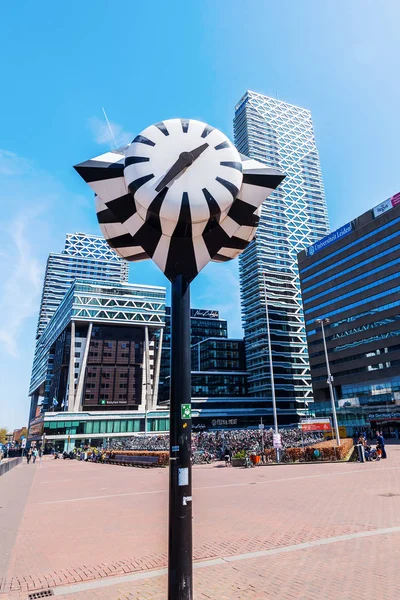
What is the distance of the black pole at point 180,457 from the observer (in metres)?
3.44

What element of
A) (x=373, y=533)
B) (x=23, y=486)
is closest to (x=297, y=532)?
(x=373, y=533)

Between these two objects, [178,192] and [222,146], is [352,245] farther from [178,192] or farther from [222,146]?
[178,192]

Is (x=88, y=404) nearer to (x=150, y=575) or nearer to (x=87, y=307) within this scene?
(x=87, y=307)

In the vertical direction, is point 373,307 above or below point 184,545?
above

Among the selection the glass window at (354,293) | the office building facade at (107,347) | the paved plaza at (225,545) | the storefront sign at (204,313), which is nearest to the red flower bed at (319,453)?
the paved plaza at (225,545)

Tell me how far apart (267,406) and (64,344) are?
55.6m

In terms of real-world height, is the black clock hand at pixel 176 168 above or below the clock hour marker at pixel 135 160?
below

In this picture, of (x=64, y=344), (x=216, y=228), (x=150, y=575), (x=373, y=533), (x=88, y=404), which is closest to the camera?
(x=216, y=228)

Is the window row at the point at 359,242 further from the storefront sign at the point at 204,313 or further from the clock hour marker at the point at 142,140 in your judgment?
the clock hour marker at the point at 142,140

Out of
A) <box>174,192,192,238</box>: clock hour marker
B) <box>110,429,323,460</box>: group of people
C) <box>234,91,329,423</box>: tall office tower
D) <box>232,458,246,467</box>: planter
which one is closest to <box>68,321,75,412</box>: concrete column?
<box>110,429,323,460</box>: group of people

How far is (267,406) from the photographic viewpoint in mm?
100000

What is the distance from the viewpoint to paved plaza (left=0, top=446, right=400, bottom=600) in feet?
17.7

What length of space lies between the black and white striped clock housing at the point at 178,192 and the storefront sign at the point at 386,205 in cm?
7936

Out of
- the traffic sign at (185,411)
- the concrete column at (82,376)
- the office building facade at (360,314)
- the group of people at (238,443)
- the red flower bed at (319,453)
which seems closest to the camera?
the traffic sign at (185,411)
